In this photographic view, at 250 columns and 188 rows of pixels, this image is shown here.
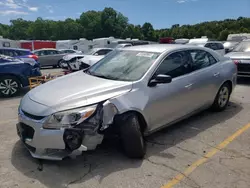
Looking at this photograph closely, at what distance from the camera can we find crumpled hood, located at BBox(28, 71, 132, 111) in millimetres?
3223

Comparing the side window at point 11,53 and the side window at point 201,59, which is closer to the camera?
the side window at point 201,59

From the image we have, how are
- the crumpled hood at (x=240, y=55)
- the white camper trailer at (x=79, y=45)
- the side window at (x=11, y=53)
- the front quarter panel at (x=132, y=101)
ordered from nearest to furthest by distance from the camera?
the front quarter panel at (x=132, y=101) → the crumpled hood at (x=240, y=55) → the side window at (x=11, y=53) → the white camper trailer at (x=79, y=45)

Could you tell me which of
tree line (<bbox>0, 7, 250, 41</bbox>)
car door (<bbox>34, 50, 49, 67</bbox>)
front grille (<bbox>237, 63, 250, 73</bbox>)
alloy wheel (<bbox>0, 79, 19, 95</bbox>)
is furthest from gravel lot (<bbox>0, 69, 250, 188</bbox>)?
Answer: tree line (<bbox>0, 7, 250, 41</bbox>)

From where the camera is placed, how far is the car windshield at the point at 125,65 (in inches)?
152

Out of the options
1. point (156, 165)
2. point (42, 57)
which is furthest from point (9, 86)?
point (42, 57)

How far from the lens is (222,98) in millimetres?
5391

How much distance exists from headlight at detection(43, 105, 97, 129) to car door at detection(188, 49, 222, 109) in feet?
7.11

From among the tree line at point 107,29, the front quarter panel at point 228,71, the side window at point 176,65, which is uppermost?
the tree line at point 107,29

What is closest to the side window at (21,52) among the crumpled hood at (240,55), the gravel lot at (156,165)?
the gravel lot at (156,165)

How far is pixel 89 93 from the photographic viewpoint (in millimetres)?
3383

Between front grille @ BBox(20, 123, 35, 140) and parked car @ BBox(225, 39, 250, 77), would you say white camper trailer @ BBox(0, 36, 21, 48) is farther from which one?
front grille @ BBox(20, 123, 35, 140)

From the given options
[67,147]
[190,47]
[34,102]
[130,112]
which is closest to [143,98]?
[130,112]

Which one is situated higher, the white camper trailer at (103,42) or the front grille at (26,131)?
the white camper trailer at (103,42)

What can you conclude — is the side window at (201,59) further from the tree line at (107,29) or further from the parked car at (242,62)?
the tree line at (107,29)
